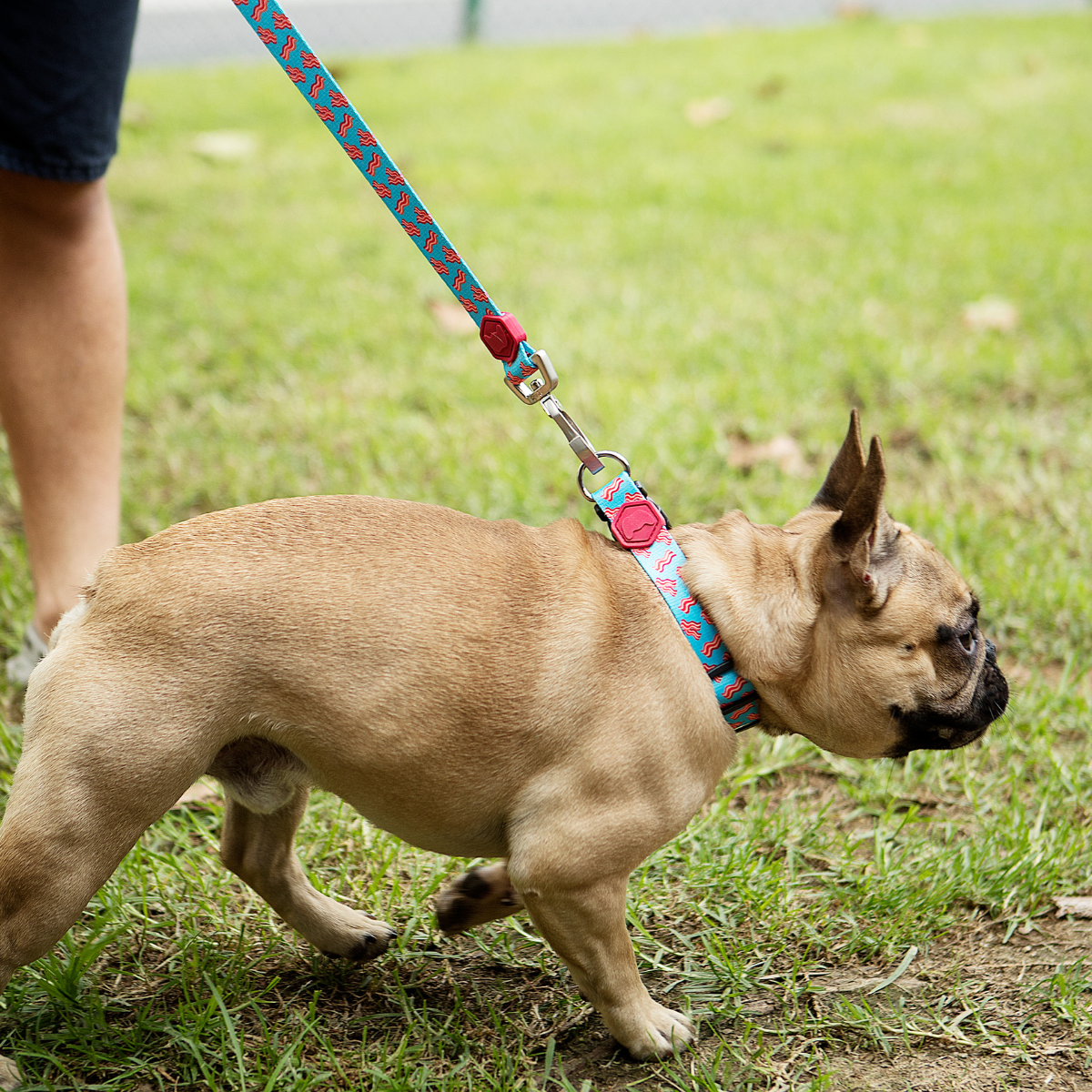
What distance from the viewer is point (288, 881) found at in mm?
2461

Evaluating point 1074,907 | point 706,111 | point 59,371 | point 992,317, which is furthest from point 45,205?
point 706,111

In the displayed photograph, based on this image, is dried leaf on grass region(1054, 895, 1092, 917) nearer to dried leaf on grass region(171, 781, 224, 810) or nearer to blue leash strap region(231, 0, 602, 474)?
blue leash strap region(231, 0, 602, 474)

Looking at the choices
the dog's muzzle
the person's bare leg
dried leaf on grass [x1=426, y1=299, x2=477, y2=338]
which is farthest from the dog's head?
dried leaf on grass [x1=426, y1=299, x2=477, y2=338]

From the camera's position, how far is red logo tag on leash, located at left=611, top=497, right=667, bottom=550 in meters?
2.32

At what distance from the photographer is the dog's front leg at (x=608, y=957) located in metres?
2.14

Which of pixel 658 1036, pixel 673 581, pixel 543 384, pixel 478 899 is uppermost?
pixel 543 384

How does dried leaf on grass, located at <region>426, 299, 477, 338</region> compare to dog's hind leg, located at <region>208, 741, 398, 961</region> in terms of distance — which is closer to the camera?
dog's hind leg, located at <region>208, 741, 398, 961</region>

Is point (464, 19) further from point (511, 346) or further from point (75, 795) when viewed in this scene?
point (75, 795)

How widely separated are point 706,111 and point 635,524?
762 cm

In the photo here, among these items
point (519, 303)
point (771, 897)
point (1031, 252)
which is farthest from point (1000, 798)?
point (1031, 252)

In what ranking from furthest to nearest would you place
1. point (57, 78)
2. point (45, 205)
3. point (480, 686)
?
point (45, 205), point (57, 78), point (480, 686)

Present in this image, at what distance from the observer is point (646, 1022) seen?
227 cm

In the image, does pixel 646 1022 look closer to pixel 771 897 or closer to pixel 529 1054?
pixel 529 1054

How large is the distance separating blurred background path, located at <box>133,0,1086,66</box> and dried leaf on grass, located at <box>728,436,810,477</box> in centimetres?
932
